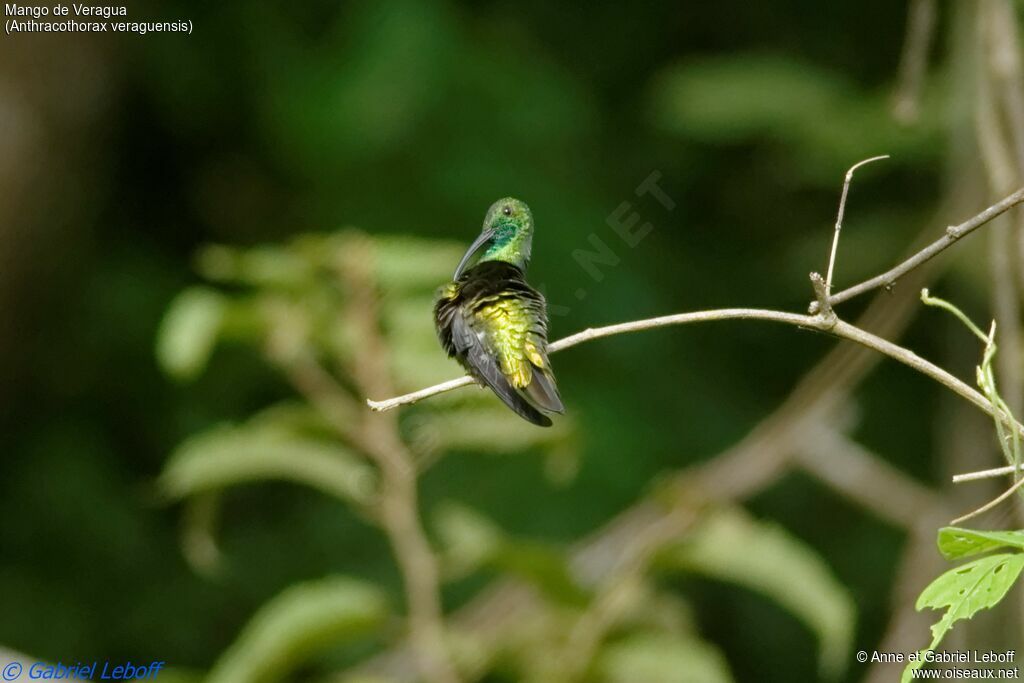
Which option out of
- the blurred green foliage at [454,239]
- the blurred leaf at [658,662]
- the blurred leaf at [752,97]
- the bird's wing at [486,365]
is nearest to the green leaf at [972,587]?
the bird's wing at [486,365]

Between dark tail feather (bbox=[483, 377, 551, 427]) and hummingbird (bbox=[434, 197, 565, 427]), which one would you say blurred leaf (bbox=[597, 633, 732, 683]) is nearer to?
hummingbird (bbox=[434, 197, 565, 427])

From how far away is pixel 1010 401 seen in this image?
2309mm

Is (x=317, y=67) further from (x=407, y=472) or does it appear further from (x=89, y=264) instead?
(x=407, y=472)

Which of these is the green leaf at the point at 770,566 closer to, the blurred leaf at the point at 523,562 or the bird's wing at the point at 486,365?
the blurred leaf at the point at 523,562

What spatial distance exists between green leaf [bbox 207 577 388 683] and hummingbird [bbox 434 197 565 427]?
0.82 metres

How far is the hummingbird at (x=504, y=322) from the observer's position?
5.64ft

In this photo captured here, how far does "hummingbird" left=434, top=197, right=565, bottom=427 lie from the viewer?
5.64 ft

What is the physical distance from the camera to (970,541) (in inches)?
43.5

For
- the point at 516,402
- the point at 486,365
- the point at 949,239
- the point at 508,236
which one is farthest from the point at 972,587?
the point at 508,236

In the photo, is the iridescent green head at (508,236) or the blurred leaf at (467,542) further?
the blurred leaf at (467,542)

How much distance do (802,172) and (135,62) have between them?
3.05 meters

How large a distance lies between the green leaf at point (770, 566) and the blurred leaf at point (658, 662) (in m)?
0.18

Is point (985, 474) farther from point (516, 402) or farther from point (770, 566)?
point (770, 566)

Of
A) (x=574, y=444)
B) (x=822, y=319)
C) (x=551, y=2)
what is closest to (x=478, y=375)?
(x=822, y=319)
